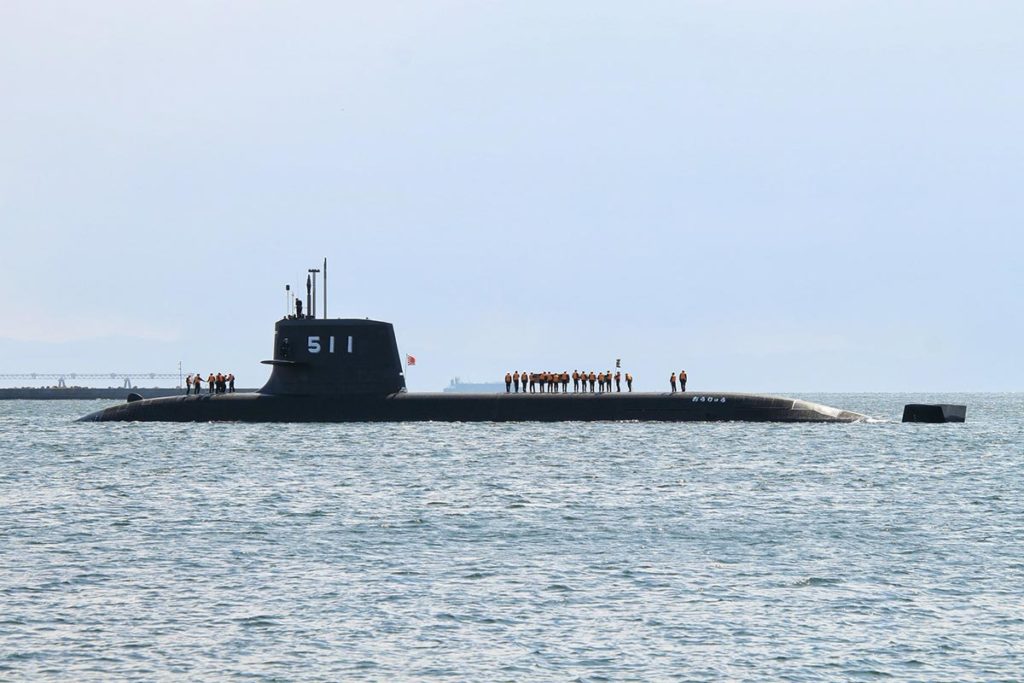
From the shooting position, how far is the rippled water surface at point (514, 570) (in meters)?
17.3

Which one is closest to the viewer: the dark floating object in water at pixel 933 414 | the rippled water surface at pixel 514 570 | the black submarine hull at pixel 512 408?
the rippled water surface at pixel 514 570

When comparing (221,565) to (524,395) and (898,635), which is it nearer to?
(898,635)

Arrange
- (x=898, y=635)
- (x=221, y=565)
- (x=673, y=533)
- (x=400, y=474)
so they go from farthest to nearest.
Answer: (x=400, y=474) → (x=673, y=533) → (x=221, y=565) → (x=898, y=635)

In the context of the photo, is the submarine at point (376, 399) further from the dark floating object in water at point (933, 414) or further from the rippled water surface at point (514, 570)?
the rippled water surface at point (514, 570)

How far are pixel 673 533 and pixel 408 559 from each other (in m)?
6.05

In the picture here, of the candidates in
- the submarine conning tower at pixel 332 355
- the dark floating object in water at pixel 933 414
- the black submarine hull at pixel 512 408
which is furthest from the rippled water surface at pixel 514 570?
the dark floating object in water at pixel 933 414

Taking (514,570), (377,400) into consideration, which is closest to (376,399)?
(377,400)

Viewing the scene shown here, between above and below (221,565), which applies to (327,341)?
above

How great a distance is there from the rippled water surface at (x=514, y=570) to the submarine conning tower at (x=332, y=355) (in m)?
11.3

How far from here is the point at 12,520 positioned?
3078cm

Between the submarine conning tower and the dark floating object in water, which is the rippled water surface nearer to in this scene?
the submarine conning tower

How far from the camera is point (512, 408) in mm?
59781

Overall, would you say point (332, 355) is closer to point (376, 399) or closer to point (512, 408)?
point (376, 399)

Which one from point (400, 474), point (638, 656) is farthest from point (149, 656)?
point (400, 474)
